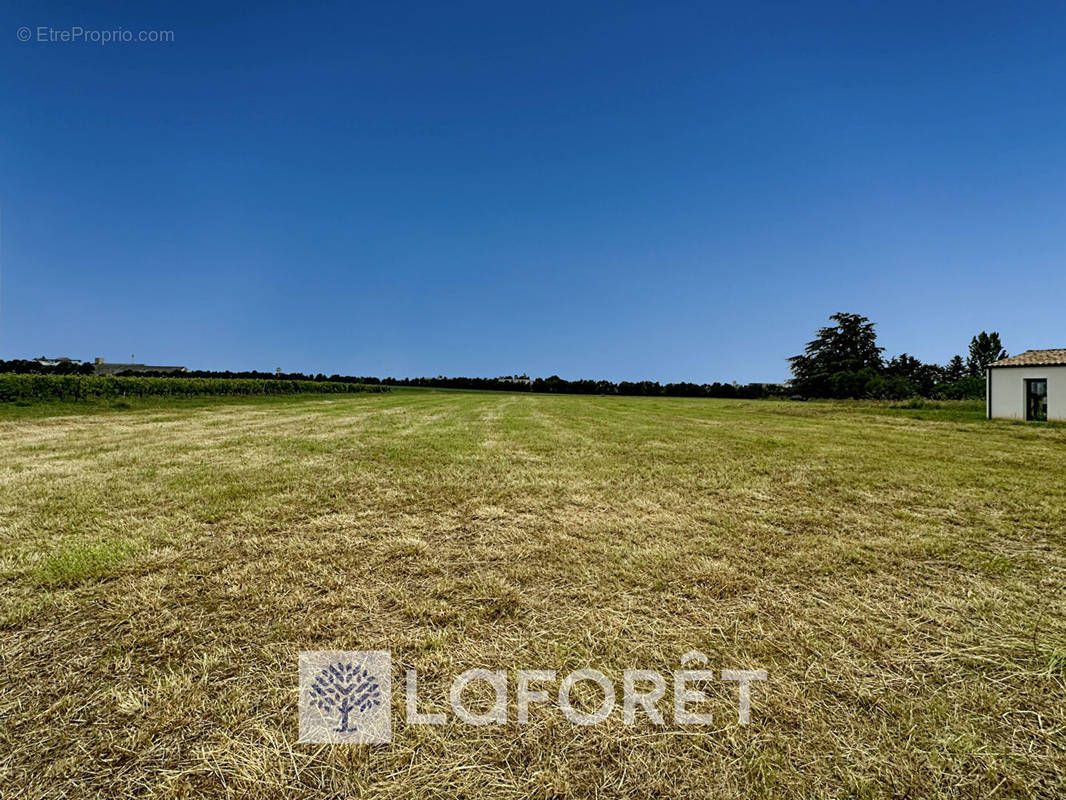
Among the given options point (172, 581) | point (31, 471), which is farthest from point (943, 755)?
point (31, 471)

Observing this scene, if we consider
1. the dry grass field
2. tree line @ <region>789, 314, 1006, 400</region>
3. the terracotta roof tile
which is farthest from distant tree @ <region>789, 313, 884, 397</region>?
the dry grass field

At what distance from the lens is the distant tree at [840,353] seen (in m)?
61.0

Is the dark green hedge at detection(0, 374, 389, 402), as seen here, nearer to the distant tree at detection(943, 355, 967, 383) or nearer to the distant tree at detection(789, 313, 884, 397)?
the distant tree at detection(789, 313, 884, 397)

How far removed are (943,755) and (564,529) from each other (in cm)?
280

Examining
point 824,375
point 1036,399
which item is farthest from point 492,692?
point 824,375

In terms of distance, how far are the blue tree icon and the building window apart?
81.1 feet

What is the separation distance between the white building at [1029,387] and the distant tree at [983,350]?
55.6m

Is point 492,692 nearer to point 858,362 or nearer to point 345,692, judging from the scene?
point 345,692

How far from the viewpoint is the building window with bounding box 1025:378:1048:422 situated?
16859 mm

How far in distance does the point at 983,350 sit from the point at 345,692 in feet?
283

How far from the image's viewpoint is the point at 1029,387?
17.4 metres

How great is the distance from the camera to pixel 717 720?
1809 mm

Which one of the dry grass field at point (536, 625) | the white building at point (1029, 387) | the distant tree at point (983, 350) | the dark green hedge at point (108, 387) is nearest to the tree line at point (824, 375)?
the distant tree at point (983, 350)

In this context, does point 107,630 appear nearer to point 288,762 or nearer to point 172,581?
point 172,581
